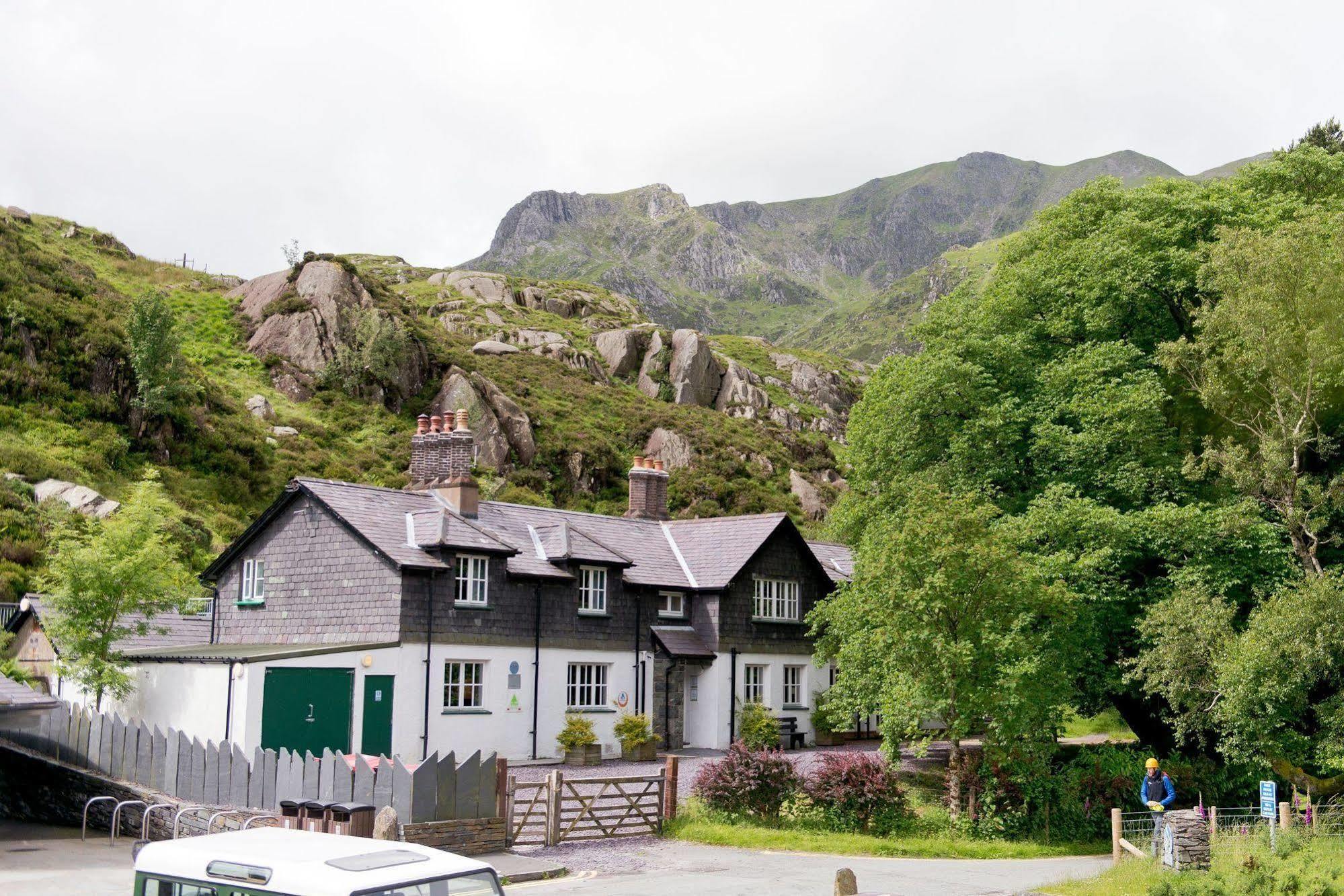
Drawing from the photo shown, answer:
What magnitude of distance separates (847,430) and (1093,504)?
9056 mm

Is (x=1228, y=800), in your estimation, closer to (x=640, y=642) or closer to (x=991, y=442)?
(x=991, y=442)

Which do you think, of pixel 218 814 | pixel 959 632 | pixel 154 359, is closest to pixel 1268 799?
pixel 959 632

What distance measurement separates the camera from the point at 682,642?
37438 millimetres

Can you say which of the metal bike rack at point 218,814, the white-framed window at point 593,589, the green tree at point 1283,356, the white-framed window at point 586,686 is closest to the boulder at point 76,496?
the white-framed window at point 593,589

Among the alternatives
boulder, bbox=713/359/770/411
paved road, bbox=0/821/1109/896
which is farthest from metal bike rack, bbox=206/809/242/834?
boulder, bbox=713/359/770/411

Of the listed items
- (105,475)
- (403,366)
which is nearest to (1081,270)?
(105,475)

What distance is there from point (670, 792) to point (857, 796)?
4.02 meters

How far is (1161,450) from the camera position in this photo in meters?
28.9

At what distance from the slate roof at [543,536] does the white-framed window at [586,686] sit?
284 centimetres

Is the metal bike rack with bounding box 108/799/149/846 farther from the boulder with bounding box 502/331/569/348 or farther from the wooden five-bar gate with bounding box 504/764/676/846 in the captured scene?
the boulder with bounding box 502/331/569/348

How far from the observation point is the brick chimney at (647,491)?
44031 mm

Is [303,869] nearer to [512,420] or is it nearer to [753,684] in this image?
[753,684]

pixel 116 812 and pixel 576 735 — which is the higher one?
pixel 576 735

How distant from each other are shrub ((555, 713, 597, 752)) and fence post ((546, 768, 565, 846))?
1116 centimetres
